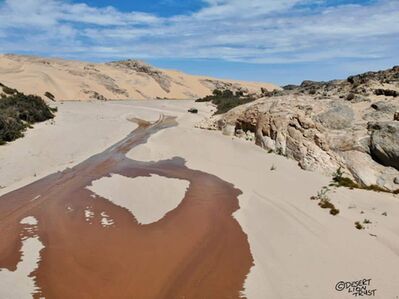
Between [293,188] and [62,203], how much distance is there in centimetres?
669

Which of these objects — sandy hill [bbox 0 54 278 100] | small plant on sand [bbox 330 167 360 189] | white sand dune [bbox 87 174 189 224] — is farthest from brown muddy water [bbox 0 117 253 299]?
sandy hill [bbox 0 54 278 100]

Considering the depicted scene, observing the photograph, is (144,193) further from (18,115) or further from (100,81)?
(100,81)

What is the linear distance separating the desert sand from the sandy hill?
40122 mm

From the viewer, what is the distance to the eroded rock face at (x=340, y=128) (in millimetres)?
13766

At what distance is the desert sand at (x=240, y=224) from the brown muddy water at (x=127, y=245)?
0.04 meters

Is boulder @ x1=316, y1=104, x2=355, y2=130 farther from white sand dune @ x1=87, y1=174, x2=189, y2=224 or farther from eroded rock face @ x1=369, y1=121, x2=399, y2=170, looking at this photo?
white sand dune @ x1=87, y1=174, x2=189, y2=224

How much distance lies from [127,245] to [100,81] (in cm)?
6894

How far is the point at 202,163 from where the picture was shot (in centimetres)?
1792

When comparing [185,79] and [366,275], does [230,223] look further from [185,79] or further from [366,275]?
[185,79]

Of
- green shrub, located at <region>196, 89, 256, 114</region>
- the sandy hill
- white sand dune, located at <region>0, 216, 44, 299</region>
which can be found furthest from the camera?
the sandy hill

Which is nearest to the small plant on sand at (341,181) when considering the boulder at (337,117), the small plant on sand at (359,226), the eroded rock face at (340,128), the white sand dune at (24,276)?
the eroded rock face at (340,128)

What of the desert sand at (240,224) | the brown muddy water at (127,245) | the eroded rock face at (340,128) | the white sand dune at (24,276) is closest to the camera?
the white sand dune at (24,276)

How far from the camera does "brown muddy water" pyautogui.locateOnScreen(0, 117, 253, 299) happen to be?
772 centimetres

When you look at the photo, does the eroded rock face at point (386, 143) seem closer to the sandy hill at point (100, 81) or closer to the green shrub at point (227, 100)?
the green shrub at point (227, 100)
